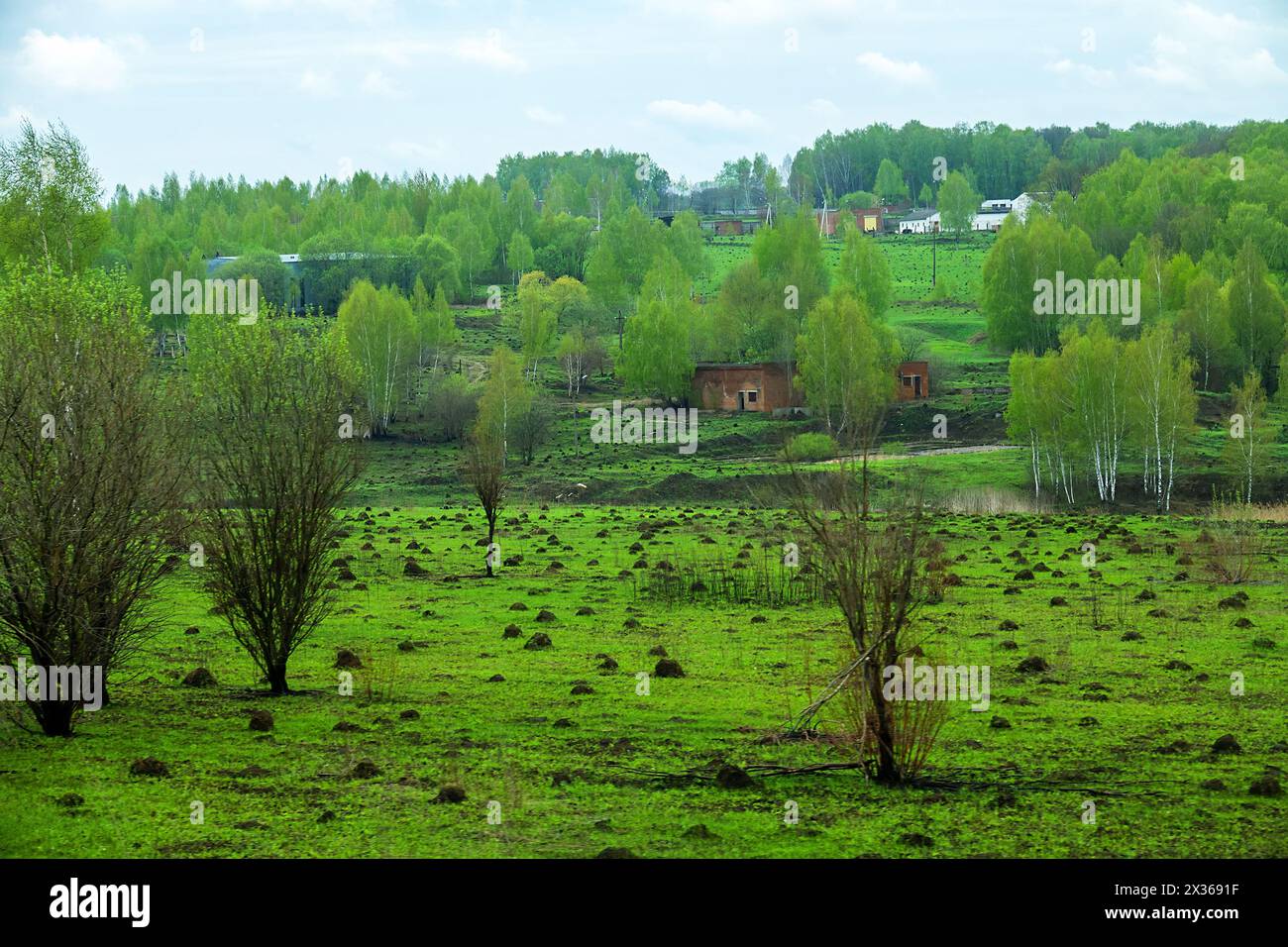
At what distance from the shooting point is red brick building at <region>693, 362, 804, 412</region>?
283ft

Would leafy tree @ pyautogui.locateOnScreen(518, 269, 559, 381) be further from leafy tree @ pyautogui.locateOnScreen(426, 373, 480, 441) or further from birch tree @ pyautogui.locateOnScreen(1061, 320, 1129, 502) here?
birch tree @ pyautogui.locateOnScreen(1061, 320, 1129, 502)

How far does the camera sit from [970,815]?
14.5 meters

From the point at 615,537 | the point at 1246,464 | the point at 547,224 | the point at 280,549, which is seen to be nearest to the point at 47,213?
the point at 615,537

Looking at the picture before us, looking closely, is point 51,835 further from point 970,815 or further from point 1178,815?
point 1178,815

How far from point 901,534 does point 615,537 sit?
98.0ft

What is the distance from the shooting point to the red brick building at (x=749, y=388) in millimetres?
86312
